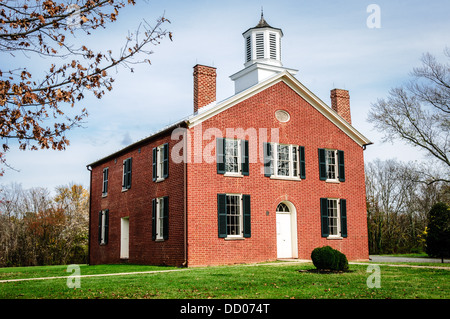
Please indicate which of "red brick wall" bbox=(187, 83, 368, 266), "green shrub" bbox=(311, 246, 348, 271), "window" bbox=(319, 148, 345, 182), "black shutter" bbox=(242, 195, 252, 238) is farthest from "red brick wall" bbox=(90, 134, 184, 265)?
"window" bbox=(319, 148, 345, 182)

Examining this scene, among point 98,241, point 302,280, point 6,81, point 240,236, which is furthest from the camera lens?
point 98,241

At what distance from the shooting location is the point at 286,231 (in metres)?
20.2

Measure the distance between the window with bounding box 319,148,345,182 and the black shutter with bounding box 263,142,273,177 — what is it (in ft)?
9.70

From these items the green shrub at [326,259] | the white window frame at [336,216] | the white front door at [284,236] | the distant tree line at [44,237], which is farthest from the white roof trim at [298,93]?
the distant tree line at [44,237]

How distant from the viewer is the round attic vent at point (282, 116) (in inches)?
810

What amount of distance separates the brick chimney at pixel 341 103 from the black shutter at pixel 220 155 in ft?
26.1

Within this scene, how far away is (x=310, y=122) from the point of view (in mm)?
21484

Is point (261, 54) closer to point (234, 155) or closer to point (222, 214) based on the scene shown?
point (234, 155)

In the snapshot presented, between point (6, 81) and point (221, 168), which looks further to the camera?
point (221, 168)

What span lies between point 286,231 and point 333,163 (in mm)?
4296

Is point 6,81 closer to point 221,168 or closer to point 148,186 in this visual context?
point 221,168

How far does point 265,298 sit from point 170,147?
11541 mm
